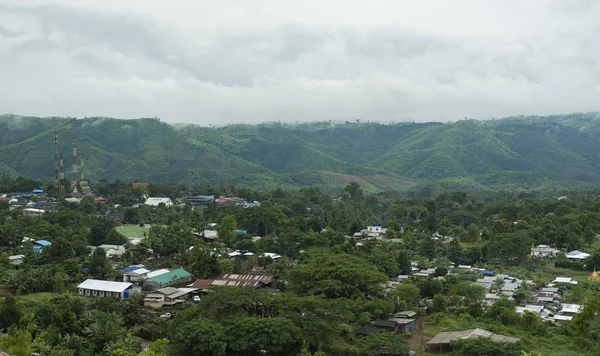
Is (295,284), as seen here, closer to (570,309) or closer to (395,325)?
(395,325)

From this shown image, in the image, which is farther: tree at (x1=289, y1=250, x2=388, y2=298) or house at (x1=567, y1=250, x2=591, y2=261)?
house at (x1=567, y1=250, x2=591, y2=261)

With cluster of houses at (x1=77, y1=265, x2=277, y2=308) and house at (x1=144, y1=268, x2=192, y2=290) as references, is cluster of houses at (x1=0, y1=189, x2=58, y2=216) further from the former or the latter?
house at (x1=144, y1=268, x2=192, y2=290)

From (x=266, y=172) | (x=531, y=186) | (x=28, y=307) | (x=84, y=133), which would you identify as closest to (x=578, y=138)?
(x=531, y=186)

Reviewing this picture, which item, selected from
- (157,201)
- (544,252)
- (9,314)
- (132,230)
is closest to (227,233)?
(132,230)

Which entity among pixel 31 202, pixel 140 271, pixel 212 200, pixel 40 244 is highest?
pixel 31 202

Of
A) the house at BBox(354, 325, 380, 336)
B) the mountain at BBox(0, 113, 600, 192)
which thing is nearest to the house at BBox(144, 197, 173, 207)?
the mountain at BBox(0, 113, 600, 192)

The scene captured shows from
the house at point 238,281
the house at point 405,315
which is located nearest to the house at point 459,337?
the house at point 405,315
